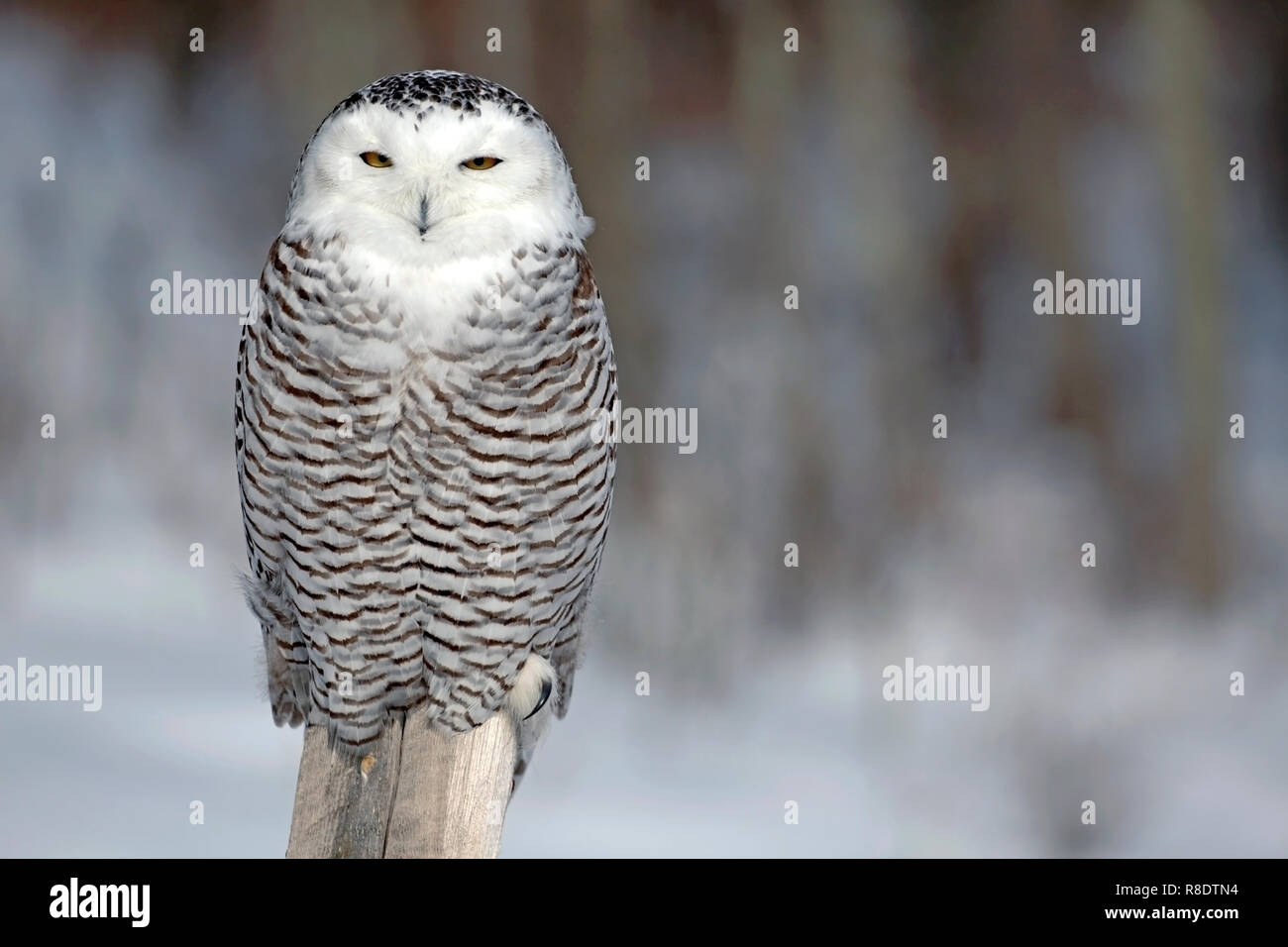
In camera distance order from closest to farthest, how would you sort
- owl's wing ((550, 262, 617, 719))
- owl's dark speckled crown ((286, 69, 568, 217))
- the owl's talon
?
owl's dark speckled crown ((286, 69, 568, 217)) < owl's wing ((550, 262, 617, 719)) < the owl's talon

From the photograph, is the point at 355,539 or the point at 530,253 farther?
the point at 355,539

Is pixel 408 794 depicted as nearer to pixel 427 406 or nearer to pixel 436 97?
pixel 427 406

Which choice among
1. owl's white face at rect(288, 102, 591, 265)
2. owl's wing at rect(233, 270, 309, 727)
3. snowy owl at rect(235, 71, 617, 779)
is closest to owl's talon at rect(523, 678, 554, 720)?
snowy owl at rect(235, 71, 617, 779)

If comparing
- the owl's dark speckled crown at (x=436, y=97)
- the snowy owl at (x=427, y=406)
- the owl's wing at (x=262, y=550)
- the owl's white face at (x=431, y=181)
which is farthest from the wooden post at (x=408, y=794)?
the owl's dark speckled crown at (x=436, y=97)

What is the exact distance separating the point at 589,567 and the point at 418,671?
0.28 m

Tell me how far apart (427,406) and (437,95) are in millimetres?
371

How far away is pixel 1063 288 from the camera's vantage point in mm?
2887

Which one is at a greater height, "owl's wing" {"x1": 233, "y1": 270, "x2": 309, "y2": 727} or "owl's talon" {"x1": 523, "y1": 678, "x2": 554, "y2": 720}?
"owl's wing" {"x1": 233, "y1": 270, "x2": 309, "y2": 727}

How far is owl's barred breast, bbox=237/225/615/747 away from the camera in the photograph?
1559mm

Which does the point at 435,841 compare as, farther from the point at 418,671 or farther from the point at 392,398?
the point at 392,398

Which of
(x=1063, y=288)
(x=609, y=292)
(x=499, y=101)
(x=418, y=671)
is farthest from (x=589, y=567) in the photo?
(x=1063, y=288)

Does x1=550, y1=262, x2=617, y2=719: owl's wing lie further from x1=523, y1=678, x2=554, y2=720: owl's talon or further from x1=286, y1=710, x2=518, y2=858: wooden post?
x1=286, y1=710, x2=518, y2=858: wooden post

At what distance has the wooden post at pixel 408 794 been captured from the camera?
65.7 inches

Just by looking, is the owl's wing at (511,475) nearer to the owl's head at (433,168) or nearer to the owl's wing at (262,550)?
the owl's head at (433,168)
